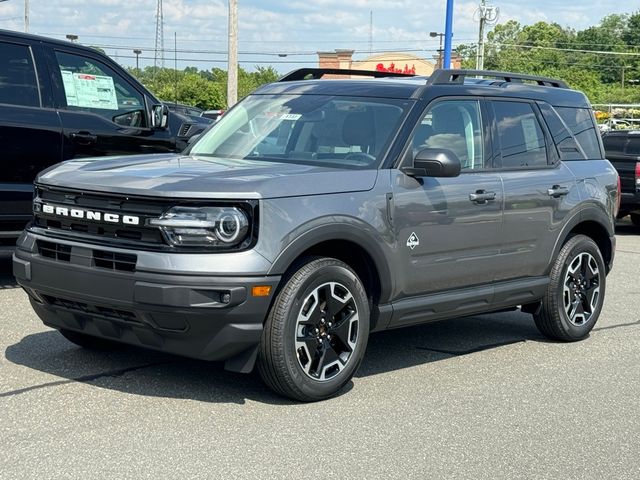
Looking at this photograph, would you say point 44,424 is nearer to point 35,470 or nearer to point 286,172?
point 35,470


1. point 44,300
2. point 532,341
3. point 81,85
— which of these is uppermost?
point 81,85

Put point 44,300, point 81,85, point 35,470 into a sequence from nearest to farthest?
point 35,470 → point 44,300 → point 81,85

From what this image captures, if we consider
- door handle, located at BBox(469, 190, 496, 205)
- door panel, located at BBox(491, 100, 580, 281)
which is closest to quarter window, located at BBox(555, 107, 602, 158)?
door panel, located at BBox(491, 100, 580, 281)

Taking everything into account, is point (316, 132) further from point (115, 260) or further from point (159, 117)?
point (159, 117)

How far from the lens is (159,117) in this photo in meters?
9.83

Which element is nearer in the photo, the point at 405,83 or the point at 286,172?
the point at 286,172

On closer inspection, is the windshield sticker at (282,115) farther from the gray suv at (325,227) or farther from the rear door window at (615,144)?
the rear door window at (615,144)

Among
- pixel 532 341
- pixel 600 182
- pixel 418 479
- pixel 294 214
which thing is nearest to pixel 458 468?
pixel 418 479

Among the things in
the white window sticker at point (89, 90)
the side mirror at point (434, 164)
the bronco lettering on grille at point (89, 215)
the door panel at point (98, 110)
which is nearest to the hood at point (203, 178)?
the bronco lettering on grille at point (89, 215)

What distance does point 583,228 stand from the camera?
26.3 feet

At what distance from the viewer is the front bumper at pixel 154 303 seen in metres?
5.22

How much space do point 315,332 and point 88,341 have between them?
1.65 m

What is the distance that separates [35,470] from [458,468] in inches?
74.2

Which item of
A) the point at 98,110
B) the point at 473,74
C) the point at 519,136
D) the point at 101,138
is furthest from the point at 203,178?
the point at 98,110
